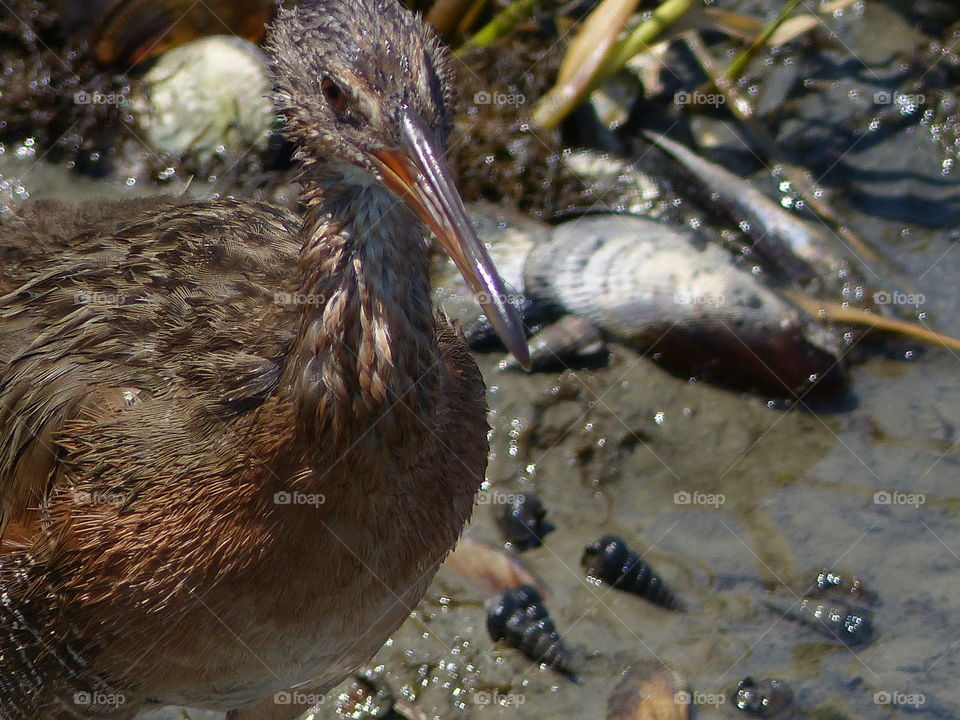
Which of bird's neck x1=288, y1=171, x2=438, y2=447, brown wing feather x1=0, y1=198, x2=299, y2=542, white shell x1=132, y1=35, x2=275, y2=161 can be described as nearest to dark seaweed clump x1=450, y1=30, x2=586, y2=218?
white shell x1=132, y1=35, x2=275, y2=161

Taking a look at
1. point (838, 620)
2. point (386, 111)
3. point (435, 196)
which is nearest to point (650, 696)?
point (838, 620)

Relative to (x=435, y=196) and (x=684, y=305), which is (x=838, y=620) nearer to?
(x=684, y=305)

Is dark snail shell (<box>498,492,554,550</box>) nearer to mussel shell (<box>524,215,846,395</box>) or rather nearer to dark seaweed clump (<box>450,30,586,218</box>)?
mussel shell (<box>524,215,846,395</box>)

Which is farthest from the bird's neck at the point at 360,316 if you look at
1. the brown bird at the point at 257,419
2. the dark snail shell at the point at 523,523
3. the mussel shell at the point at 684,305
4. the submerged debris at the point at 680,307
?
the mussel shell at the point at 684,305

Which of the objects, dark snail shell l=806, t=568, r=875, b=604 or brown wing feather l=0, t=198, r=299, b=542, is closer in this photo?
brown wing feather l=0, t=198, r=299, b=542

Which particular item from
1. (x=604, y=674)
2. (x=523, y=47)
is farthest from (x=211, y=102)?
(x=604, y=674)

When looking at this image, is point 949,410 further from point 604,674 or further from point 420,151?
point 420,151

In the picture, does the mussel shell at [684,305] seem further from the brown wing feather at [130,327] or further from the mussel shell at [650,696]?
the brown wing feather at [130,327]

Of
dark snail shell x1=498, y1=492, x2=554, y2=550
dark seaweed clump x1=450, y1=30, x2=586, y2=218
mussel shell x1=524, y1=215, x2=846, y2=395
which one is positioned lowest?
dark snail shell x1=498, y1=492, x2=554, y2=550
